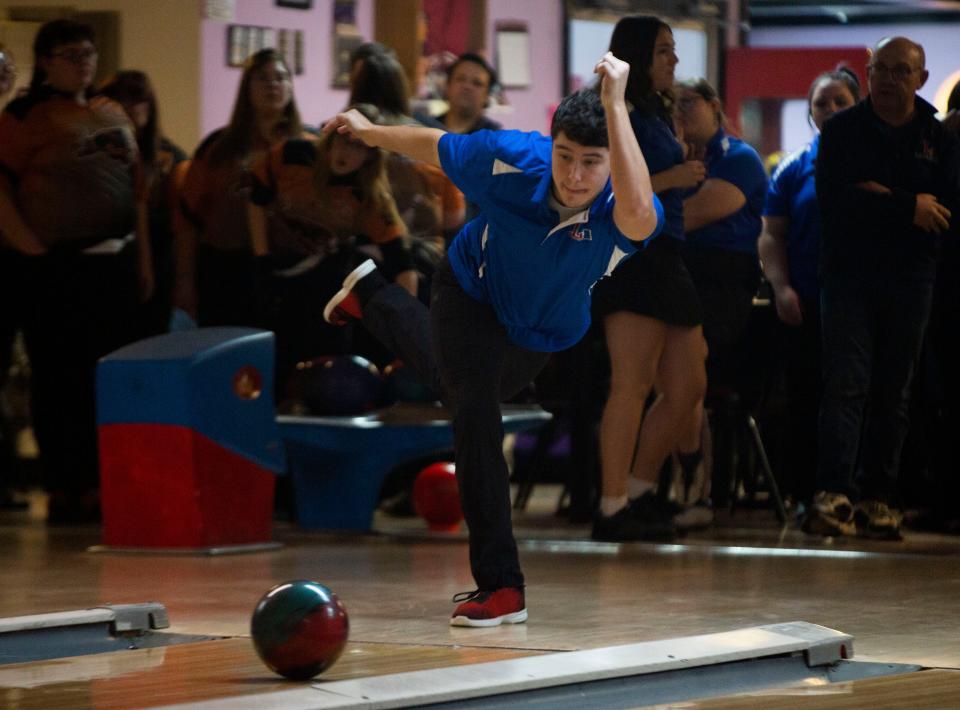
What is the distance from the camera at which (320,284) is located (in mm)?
6773

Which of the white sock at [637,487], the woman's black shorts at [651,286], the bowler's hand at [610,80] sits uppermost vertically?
the bowler's hand at [610,80]

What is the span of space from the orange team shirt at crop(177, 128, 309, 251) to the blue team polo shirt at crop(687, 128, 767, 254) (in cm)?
160

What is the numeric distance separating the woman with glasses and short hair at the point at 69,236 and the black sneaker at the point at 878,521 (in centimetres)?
290

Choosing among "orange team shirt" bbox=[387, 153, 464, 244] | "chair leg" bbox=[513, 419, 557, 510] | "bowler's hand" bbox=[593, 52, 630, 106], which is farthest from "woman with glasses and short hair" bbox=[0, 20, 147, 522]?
"bowler's hand" bbox=[593, 52, 630, 106]

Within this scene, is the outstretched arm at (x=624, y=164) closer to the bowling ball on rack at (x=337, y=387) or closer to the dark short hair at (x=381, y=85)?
the bowling ball on rack at (x=337, y=387)

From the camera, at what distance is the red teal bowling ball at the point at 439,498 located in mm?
6492

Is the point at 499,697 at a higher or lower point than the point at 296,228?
lower

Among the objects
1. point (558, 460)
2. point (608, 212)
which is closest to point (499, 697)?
point (608, 212)

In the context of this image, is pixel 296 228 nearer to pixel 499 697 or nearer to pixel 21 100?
pixel 21 100

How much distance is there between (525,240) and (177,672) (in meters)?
1.31

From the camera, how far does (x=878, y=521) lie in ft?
20.1

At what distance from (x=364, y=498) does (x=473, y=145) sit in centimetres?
270

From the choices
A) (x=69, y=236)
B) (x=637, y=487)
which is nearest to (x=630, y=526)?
(x=637, y=487)

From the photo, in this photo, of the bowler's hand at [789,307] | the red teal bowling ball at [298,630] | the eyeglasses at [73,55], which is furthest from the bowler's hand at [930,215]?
the red teal bowling ball at [298,630]
